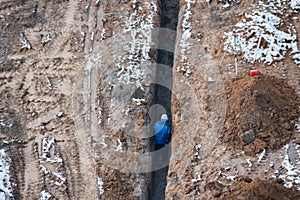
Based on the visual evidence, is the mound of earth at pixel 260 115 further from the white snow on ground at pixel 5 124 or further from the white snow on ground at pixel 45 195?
the white snow on ground at pixel 5 124

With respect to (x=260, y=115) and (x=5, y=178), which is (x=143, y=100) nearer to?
(x=260, y=115)

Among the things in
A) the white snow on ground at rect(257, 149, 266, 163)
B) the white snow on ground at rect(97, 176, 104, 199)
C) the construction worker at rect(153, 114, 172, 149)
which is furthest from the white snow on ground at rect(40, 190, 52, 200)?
the white snow on ground at rect(257, 149, 266, 163)

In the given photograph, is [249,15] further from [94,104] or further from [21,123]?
[21,123]

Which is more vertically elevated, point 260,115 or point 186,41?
point 186,41

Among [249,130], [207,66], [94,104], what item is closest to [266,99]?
[249,130]

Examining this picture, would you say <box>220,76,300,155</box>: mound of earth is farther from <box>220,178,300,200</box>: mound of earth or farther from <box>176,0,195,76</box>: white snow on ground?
<box>176,0,195,76</box>: white snow on ground

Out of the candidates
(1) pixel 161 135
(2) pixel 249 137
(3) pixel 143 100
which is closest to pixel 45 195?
(1) pixel 161 135
